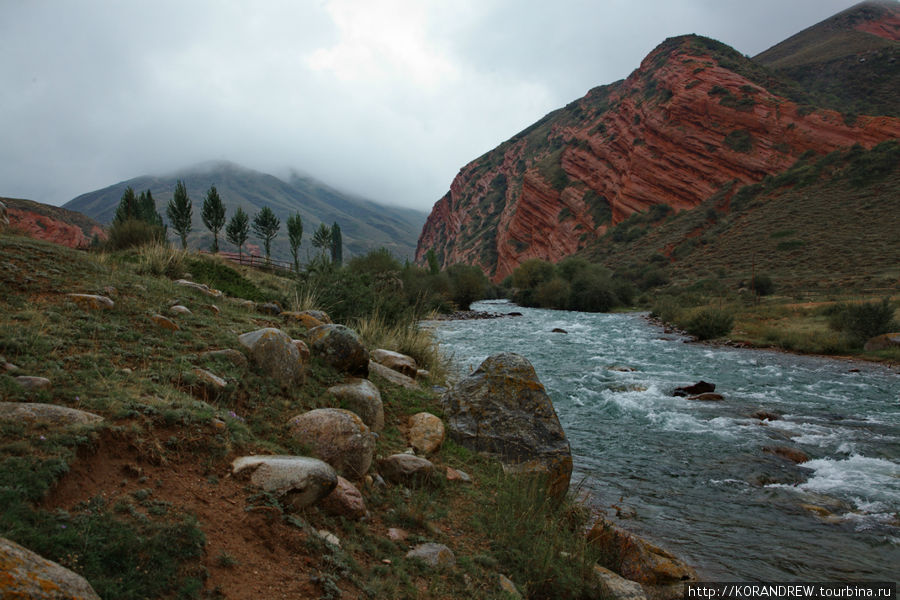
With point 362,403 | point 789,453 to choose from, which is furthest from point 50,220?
point 789,453

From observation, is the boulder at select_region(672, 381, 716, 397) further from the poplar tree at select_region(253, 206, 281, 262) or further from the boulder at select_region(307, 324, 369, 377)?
the poplar tree at select_region(253, 206, 281, 262)

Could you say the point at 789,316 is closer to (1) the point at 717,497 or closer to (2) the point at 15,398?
(1) the point at 717,497

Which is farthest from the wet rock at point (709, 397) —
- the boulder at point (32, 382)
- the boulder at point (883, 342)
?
the boulder at point (32, 382)

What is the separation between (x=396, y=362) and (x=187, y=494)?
20.3 ft

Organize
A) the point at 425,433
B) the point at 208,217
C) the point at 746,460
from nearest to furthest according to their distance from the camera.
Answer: the point at 425,433 → the point at 746,460 → the point at 208,217

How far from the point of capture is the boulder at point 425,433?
578 centimetres

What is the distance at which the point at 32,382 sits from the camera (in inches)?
134

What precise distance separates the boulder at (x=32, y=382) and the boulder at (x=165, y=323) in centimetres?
218

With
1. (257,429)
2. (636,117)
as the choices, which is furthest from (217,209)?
(636,117)

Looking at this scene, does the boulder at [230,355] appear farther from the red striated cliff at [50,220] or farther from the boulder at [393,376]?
the red striated cliff at [50,220]

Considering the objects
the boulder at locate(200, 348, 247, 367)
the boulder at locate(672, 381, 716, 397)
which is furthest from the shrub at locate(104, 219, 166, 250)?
the boulder at locate(672, 381, 716, 397)

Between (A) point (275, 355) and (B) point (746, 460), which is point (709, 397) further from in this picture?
(A) point (275, 355)

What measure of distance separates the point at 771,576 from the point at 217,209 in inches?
2532

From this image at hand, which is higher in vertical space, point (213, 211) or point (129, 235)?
point (213, 211)
